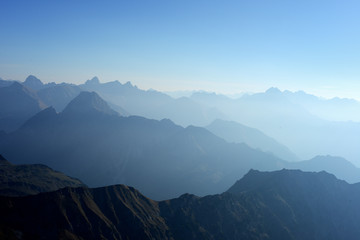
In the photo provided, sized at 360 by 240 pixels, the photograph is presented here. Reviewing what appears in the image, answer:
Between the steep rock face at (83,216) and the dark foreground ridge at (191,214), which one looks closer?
→ the steep rock face at (83,216)

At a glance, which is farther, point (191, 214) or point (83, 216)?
point (191, 214)

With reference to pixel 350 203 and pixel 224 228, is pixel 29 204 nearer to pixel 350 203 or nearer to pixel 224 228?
pixel 224 228

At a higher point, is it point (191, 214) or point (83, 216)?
point (83, 216)

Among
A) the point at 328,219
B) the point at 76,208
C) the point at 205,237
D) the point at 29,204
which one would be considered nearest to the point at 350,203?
the point at 328,219

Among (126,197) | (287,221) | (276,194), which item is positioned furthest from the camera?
(276,194)

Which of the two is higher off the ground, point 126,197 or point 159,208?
point 126,197

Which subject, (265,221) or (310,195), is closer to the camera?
(265,221)

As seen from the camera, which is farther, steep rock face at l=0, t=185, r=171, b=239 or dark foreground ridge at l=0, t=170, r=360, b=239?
dark foreground ridge at l=0, t=170, r=360, b=239

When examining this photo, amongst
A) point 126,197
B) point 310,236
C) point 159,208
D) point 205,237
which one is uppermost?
point 126,197
